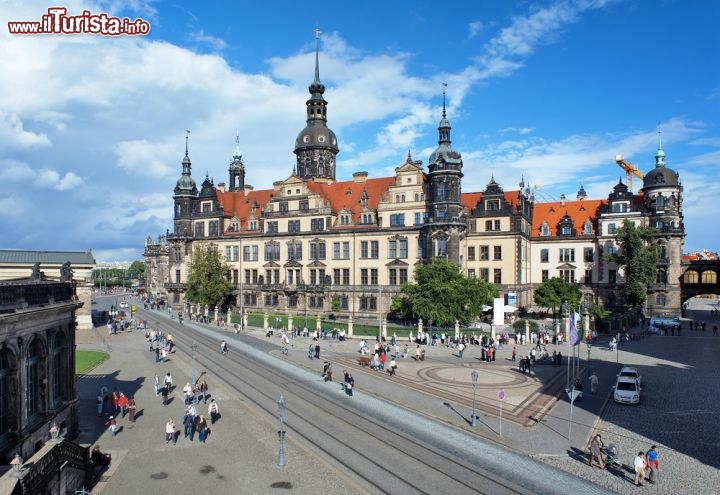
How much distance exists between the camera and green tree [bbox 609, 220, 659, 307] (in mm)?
70375

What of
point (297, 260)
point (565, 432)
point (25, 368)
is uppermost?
point (297, 260)

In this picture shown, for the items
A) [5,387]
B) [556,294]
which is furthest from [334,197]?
[5,387]

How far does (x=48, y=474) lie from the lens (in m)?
17.3

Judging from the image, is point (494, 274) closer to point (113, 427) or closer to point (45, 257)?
point (45, 257)

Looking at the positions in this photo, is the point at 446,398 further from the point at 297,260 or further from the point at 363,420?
the point at 297,260

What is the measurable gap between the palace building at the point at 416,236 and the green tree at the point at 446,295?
8793 millimetres

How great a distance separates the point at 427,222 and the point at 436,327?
15.6 metres

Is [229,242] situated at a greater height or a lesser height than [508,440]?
greater

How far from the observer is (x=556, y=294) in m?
68.4

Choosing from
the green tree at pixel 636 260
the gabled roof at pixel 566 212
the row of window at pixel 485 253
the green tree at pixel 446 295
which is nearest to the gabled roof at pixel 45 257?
the green tree at pixel 446 295

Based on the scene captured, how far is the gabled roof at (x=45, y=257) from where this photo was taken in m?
52.7

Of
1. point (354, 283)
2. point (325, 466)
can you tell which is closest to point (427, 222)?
point (354, 283)

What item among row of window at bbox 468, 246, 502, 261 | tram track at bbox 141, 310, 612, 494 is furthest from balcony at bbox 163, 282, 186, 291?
tram track at bbox 141, 310, 612, 494

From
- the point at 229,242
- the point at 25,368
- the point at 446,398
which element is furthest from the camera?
the point at 229,242
